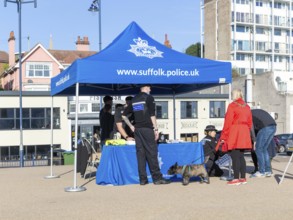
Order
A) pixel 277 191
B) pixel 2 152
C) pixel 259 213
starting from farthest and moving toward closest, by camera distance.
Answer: pixel 2 152 < pixel 277 191 < pixel 259 213

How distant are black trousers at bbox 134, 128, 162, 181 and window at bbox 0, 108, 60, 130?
1449 inches

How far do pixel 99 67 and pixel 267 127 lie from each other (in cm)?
369

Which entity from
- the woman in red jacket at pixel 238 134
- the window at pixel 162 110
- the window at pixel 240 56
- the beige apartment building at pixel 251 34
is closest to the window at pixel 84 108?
the window at pixel 162 110

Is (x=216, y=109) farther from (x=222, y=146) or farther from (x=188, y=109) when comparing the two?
(x=222, y=146)

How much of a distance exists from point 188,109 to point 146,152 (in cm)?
4169

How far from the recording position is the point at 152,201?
7.38 metres

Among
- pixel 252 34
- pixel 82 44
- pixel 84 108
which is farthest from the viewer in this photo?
pixel 252 34

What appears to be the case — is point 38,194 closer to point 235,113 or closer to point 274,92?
point 235,113

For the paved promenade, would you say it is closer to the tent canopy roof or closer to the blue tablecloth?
the blue tablecloth

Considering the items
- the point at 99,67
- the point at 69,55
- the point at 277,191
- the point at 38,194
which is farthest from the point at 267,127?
the point at 69,55

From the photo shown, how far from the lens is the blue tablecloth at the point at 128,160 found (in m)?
9.42

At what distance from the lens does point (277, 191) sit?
324 inches

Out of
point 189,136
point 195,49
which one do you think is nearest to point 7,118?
point 189,136

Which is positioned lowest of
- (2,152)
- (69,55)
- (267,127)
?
(2,152)
